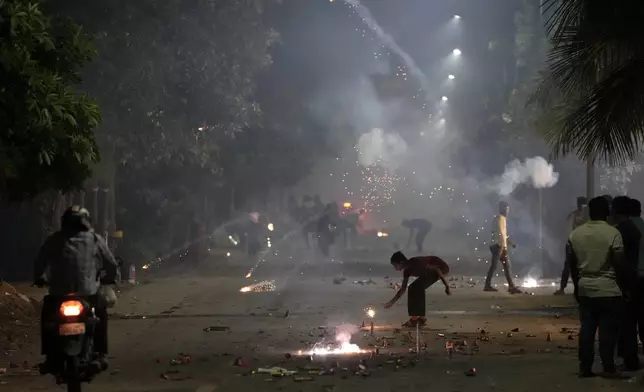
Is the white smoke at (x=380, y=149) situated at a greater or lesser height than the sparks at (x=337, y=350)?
greater

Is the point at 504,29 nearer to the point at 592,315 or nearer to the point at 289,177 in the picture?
the point at 289,177

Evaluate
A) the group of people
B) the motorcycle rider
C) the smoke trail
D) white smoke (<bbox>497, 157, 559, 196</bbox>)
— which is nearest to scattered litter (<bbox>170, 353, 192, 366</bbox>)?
the motorcycle rider

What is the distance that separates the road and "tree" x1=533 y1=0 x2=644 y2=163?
2706mm

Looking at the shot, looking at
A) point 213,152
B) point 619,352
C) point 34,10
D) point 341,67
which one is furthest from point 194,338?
point 341,67

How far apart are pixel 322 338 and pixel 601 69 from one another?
17.6ft

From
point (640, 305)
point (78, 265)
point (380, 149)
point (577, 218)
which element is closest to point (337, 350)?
point (640, 305)

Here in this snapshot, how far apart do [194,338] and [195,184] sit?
86.4 feet

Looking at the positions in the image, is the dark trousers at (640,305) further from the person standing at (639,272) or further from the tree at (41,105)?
the tree at (41,105)

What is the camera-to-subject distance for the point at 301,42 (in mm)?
53844

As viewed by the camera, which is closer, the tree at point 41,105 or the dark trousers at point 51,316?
the dark trousers at point 51,316

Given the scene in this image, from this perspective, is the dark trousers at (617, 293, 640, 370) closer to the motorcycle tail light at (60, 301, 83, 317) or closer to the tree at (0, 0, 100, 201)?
the motorcycle tail light at (60, 301, 83, 317)

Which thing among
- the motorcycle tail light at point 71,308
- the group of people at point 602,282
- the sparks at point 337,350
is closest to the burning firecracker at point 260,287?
the sparks at point 337,350

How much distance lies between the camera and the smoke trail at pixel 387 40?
301 ft

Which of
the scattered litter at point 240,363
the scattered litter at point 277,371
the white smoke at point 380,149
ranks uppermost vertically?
the white smoke at point 380,149
